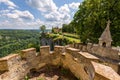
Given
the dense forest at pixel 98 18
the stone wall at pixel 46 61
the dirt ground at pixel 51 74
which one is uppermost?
the dense forest at pixel 98 18

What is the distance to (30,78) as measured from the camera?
17.9 feet

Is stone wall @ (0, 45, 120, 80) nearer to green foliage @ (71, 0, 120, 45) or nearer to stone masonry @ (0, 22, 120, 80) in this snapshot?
stone masonry @ (0, 22, 120, 80)

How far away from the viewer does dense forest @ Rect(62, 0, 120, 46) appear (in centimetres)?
1443

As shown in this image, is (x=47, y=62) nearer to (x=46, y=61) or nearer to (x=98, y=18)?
(x=46, y=61)

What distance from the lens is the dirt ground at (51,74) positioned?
5.51 metres

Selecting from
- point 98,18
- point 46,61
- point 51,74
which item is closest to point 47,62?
point 46,61

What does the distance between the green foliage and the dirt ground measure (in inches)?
391

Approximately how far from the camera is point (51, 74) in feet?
19.2

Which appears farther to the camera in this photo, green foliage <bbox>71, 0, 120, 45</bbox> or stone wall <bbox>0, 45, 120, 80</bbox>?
green foliage <bbox>71, 0, 120, 45</bbox>

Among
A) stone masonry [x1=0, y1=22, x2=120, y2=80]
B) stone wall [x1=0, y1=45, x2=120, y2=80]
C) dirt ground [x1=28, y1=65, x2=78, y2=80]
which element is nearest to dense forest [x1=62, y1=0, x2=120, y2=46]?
stone masonry [x1=0, y1=22, x2=120, y2=80]

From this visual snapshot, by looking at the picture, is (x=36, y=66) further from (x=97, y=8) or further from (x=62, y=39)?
(x=62, y=39)

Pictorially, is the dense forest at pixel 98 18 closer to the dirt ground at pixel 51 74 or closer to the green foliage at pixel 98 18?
the green foliage at pixel 98 18

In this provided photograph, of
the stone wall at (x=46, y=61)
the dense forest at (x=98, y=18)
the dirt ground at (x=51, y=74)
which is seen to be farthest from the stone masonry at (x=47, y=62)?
the dense forest at (x=98, y=18)

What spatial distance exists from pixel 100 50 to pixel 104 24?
4430 mm
